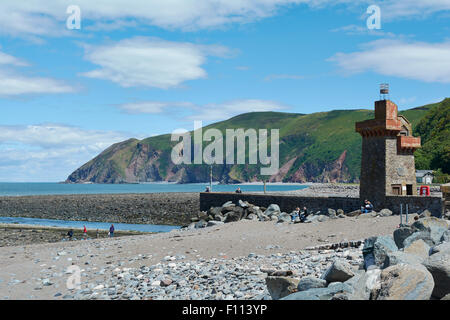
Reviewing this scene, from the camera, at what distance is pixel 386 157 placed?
105 feet

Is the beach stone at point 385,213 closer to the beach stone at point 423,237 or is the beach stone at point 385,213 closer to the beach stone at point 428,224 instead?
the beach stone at point 428,224

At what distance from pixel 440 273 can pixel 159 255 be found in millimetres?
12975

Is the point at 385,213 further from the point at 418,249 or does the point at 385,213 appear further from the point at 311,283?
the point at 311,283

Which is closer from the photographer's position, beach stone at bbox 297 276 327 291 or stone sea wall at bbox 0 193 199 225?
beach stone at bbox 297 276 327 291

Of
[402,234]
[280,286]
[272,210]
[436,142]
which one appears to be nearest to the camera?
[280,286]

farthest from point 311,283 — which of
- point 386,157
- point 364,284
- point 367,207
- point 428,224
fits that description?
point 386,157

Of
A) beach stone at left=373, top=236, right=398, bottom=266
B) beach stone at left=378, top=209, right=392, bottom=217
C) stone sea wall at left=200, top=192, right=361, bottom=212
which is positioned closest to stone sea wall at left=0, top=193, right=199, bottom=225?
stone sea wall at left=200, top=192, right=361, bottom=212

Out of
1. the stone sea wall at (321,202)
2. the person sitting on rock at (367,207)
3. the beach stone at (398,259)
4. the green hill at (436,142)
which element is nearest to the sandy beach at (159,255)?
the person sitting on rock at (367,207)

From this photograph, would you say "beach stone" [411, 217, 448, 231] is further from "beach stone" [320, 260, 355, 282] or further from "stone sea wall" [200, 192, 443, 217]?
"stone sea wall" [200, 192, 443, 217]

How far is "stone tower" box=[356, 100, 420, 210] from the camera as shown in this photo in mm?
32156

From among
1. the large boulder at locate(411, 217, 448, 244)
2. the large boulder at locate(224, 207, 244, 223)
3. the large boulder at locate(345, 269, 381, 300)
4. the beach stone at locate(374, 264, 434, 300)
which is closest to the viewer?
the beach stone at locate(374, 264, 434, 300)

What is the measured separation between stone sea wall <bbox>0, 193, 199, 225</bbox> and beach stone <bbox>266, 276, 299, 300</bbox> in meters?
44.7

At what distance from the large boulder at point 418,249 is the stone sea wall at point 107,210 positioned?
146 ft

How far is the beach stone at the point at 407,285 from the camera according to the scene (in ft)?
28.5
